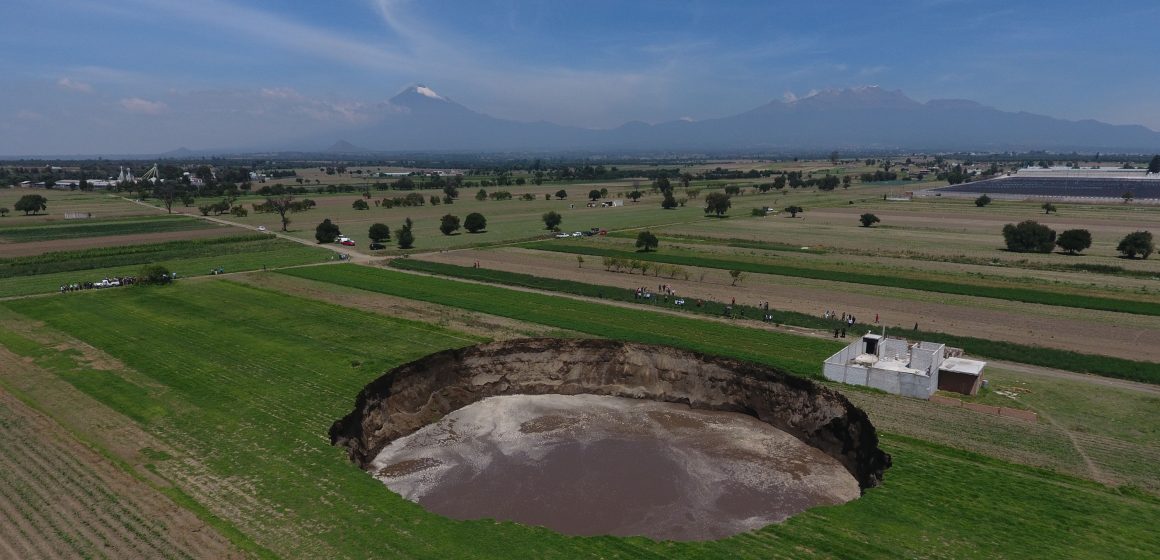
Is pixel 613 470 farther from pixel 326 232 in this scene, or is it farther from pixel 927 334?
pixel 326 232

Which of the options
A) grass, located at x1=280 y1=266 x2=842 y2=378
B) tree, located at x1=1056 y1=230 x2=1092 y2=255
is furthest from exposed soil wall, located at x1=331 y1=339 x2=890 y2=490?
tree, located at x1=1056 y1=230 x2=1092 y2=255

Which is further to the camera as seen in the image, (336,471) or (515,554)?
(336,471)

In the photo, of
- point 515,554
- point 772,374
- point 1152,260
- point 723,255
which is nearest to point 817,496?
point 772,374

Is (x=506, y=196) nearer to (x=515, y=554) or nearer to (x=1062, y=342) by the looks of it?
(x=1062, y=342)

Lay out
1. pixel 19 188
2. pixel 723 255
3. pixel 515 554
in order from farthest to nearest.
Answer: pixel 19 188 → pixel 723 255 → pixel 515 554

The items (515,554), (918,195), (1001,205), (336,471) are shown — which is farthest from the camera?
(918,195)

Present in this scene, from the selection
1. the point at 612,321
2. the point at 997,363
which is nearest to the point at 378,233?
the point at 612,321
